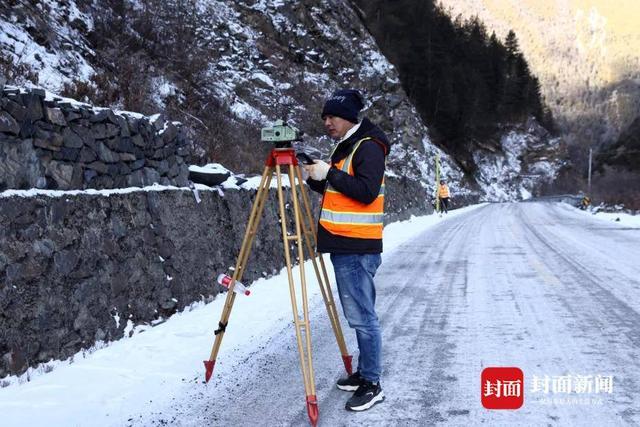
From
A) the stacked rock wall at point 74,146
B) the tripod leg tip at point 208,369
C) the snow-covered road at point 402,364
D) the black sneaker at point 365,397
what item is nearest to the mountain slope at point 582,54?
the snow-covered road at point 402,364

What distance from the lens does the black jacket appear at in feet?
12.0

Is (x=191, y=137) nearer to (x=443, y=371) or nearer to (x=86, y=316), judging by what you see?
(x=86, y=316)

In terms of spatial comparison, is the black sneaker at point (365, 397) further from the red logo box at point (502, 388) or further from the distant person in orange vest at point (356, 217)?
the red logo box at point (502, 388)

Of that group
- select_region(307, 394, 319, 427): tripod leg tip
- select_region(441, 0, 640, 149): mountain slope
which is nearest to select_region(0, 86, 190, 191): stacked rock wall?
select_region(307, 394, 319, 427): tripod leg tip

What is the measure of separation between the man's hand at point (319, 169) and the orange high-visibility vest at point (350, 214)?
139 millimetres

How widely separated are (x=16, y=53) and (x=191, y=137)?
10.2ft

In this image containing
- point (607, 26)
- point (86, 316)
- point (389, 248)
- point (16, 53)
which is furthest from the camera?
point (607, 26)

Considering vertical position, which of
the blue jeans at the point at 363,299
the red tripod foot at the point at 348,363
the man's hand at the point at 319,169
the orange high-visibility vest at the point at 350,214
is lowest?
the red tripod foot at the point at 348,363

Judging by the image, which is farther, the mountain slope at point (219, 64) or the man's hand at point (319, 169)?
the mountain slope at point (219, 64)

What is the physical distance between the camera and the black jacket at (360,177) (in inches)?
144

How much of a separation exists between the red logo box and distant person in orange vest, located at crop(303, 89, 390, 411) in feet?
2.66

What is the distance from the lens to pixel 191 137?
10.2 metres

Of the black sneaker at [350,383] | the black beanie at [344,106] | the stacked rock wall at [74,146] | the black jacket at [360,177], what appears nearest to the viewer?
the black jacket at [360,177]

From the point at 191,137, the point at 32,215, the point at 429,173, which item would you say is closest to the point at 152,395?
the point at 32,215
